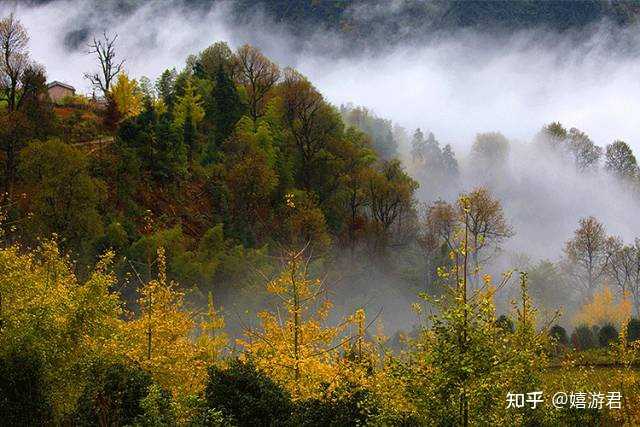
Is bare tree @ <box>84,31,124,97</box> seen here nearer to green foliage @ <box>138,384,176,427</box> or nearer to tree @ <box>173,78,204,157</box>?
tree @ <box>173,78,204,157</box>

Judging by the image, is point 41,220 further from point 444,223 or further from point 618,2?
point 618,2

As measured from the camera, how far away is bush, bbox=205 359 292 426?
1519 cm

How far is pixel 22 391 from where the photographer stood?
1588 cm

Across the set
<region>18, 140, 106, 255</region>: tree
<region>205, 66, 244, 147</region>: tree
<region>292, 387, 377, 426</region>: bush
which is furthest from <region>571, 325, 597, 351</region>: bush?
<region>205, 66, 244, 147</region>: tree

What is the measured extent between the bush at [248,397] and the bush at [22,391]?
4307mm

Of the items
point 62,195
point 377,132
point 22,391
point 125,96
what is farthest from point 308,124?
point 22,391

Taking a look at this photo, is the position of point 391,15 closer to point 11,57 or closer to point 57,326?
Result: point 11,57

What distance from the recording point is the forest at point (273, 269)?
14008 mm

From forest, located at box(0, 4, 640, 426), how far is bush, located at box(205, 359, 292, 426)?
54mm

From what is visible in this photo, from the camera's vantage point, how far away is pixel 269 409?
15.2m

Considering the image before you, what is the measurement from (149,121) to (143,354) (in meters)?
38.6

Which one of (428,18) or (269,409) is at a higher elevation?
(428,18)

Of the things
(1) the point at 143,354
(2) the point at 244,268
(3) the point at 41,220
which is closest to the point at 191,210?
(2) the point at 244,268

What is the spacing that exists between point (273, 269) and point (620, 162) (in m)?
76.2
